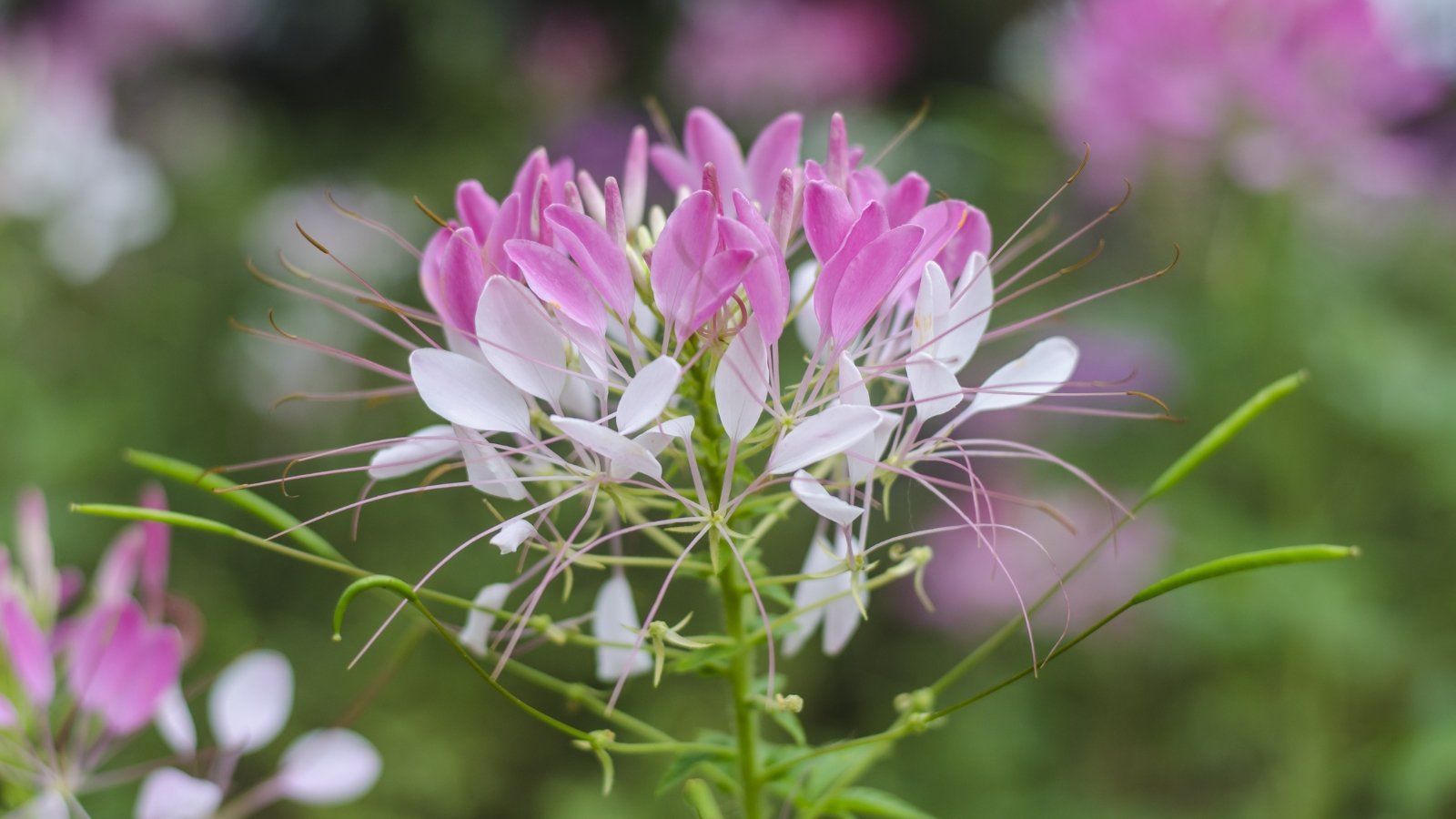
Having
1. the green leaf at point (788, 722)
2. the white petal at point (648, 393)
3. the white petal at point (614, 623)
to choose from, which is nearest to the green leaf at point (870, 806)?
the green leaf at point (788, 722)

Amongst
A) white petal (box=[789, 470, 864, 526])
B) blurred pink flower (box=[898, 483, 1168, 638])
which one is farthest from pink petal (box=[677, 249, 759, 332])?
blurred pink flower (box=[898, 483, 1168, 638])

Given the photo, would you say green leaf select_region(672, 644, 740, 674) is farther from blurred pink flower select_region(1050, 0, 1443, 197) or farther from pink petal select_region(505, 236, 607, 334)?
blurred pink flower select_region(1050, 0, 1443, 197)

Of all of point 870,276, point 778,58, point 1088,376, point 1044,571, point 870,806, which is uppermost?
point 870,276

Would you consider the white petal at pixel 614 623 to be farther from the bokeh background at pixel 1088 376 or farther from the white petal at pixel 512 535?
the bokeh background at pixel 1088 376

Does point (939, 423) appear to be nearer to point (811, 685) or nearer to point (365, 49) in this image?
point (811, 685)

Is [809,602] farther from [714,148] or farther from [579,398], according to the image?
[714,148]

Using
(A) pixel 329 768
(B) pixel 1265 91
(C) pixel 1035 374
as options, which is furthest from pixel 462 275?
(B) pixel 1265 91

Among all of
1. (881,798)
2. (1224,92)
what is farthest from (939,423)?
(881,798)
